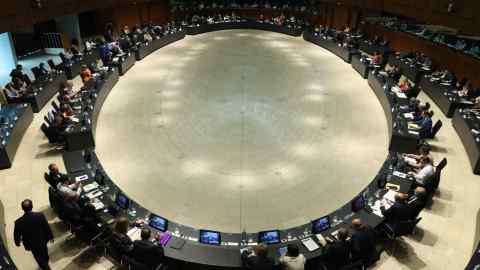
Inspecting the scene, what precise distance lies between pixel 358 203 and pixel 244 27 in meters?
22.2

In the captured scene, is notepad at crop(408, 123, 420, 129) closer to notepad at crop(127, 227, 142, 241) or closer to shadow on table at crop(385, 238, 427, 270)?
shadow on table at crop(385, 238, 427, 270)

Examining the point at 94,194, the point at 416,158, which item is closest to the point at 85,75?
the point at 94,194

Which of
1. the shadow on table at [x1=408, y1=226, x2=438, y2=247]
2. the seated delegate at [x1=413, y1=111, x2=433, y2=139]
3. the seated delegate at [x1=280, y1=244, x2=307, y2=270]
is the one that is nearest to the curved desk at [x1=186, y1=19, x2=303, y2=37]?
the seated delegate at [x1=413, y1=111, x2=433, y2=139]

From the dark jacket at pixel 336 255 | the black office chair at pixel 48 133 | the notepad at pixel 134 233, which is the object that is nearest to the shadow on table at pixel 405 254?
the dark jacket at pixel 336 255

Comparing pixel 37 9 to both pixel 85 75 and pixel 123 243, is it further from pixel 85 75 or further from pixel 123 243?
pixel 123 243

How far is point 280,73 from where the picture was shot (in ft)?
57.6

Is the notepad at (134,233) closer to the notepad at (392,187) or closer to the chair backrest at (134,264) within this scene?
the chair backrest at (134,264)

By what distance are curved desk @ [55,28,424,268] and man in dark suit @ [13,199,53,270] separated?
3.78ft

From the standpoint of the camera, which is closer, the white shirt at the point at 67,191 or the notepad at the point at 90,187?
the white shirt at the point at 67,191

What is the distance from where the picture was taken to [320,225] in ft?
21.9

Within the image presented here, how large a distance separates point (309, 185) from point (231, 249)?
12.8ft

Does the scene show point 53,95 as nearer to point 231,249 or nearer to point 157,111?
point 157,111

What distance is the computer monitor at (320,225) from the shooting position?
6.62 meters

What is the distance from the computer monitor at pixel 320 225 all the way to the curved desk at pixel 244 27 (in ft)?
66.8
